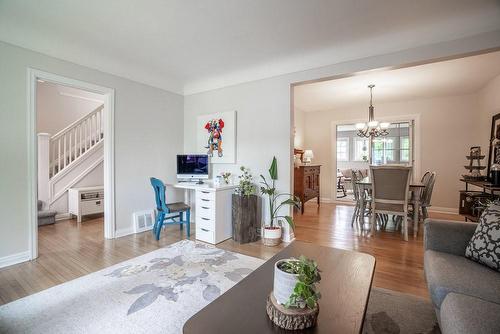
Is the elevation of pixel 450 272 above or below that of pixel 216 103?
below

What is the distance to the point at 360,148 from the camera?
9.57 m

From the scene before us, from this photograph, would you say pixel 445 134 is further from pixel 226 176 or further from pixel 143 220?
pixel 143 220

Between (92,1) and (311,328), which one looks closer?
(311,328)

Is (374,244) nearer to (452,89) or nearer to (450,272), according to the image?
(450,272)

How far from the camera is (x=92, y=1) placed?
212cm

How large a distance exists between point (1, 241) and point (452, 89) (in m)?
7.32

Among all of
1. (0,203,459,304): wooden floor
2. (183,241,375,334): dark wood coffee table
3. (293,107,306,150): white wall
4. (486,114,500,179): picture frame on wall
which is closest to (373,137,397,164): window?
(293,107,306,150): white wall

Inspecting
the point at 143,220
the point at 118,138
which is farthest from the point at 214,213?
the point at 118,138

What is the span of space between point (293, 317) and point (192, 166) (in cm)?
333

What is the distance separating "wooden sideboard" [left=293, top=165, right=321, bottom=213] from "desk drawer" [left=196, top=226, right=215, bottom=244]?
2.50 meters

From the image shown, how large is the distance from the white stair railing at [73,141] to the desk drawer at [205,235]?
10.9 feet

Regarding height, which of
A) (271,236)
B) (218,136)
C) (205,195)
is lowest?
(271,236)

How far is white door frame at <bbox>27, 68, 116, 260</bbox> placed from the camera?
269 cm

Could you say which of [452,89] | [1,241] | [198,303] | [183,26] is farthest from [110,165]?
[452,89]
